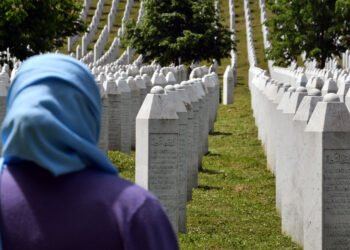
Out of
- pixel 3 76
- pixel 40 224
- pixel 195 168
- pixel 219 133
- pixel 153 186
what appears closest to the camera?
pixel 40 224

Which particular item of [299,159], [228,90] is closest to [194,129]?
[299,159]

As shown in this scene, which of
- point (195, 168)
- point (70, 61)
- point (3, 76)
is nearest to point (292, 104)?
point (195, 168)

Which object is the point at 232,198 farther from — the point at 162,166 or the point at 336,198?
the point at 336,198

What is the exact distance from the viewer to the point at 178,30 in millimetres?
42406

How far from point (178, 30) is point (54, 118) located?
132ft

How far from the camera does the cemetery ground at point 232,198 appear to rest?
10.3 meters

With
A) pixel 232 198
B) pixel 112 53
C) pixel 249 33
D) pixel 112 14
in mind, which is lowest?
pixel 232 198

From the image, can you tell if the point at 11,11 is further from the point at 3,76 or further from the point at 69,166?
the point at 69,166

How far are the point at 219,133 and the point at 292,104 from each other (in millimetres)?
12568

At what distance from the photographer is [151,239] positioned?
2.61 metres

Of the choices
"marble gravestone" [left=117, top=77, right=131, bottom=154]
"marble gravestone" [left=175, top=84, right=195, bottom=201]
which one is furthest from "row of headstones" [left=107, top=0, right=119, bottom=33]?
"marble gravestone" [left=175, top=84, right=195, bottom=201]

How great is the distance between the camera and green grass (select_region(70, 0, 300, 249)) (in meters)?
10.3

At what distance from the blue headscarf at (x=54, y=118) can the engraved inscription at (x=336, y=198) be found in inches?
229

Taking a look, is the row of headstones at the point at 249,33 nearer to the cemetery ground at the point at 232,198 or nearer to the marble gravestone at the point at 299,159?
the cemetery ground at the point at 232,198
